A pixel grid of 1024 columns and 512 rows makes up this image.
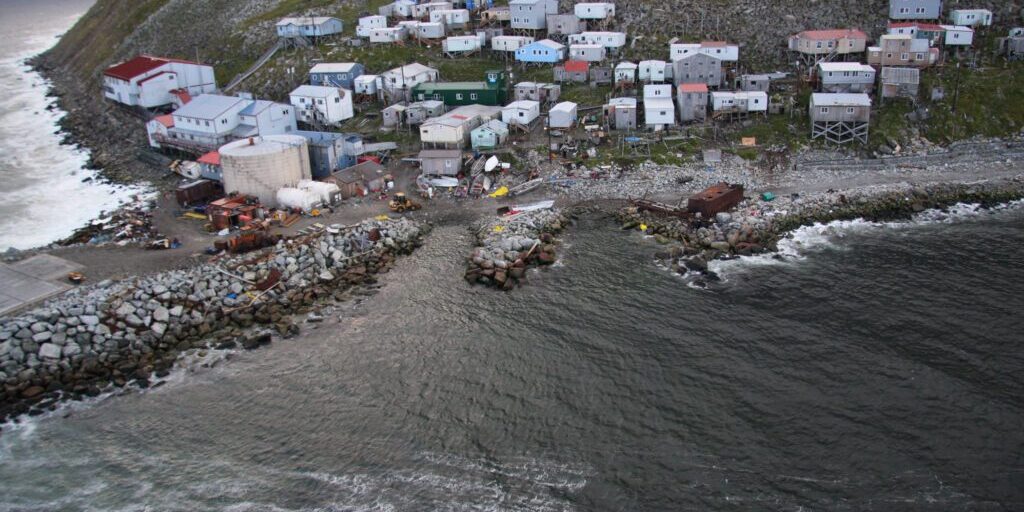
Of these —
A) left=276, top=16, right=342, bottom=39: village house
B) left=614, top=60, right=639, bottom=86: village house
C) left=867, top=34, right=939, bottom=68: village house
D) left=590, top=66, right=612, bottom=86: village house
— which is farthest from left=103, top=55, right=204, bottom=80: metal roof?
left=867, top=34, right=939, bottom=68: village house

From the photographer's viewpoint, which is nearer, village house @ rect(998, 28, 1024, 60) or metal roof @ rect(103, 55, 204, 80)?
village house @ rect(998, 28, 1024, 60)

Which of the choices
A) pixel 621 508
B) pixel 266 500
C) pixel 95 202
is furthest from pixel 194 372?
pixel 95 202

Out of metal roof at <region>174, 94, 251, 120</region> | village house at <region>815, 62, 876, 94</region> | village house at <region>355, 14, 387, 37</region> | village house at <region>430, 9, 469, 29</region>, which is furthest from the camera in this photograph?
village house at <region>355, 14, 387, 37</region>

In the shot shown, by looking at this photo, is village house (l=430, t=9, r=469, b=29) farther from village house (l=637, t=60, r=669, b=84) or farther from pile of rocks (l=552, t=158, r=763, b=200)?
pile of rocks (l=552, t=158, r=763, b=200)

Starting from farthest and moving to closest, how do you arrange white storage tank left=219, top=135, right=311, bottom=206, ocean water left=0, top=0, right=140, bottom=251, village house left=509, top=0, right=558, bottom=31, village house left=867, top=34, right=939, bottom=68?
1. village house left=509, top=0, right=558, bottom=31
2. village house left=867, top=34, right=939, bottom=68
3. ocean water left=0, top=0, right=140, bottom=251
4. white storage tank left=219, top=135, right=311, bottom=206

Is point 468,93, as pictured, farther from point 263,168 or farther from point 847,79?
point 847,79

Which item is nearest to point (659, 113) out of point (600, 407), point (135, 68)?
point (600, 407)

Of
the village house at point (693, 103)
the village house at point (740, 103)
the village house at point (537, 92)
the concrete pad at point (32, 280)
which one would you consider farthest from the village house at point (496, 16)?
the concrete pad at point (32, 280)

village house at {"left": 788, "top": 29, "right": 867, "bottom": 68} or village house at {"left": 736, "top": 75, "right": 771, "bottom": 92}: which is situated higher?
village house at {"left": 788, "top": 29, "right": 867, "bottom": 68}
